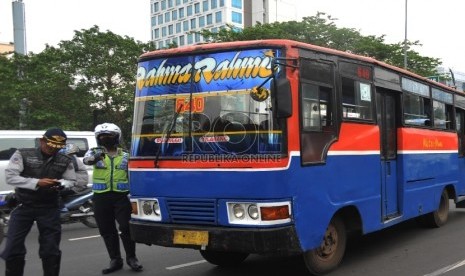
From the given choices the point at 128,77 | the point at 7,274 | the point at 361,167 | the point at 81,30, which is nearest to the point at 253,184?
the point at 361,167

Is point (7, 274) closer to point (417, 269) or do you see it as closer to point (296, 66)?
point (296, 66)

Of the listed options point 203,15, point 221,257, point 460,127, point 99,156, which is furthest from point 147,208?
point 203,15

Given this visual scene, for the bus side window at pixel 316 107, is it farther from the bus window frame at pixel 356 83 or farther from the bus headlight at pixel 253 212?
the bus headlight at pixel 253 212

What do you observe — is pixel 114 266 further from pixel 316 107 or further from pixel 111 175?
pixel 316 107

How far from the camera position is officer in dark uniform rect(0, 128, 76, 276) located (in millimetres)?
5180

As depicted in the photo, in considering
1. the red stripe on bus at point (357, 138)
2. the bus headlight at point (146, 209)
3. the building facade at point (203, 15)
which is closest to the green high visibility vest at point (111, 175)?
the bus headlight at point (146, 209)

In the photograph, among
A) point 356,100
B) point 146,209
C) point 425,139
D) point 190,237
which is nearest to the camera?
point 190,237

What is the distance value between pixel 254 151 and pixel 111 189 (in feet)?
6.97

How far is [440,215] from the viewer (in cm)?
967

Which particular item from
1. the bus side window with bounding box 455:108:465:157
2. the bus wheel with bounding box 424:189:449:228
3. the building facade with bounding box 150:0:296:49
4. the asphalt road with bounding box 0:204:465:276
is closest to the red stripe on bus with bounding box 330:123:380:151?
the asphalt road with bounding box 0:204:465:276

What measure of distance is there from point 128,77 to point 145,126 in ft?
63.2

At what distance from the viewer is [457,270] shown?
21.0ft

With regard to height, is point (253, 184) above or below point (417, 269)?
above

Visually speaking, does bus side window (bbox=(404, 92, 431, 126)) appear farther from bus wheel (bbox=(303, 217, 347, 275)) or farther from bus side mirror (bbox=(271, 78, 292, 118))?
bus side mirror (bbox=(271, 78, 292, 118))
